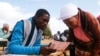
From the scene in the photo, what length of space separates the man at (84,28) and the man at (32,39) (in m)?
→ 0.26

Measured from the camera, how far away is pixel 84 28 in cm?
405

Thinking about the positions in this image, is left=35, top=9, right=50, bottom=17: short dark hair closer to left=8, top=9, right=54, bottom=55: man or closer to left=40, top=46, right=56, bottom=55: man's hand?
left=8, top=9, right=54, bottom=55: man

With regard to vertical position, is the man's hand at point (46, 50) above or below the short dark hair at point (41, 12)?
below

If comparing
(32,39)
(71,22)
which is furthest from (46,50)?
(71,22)

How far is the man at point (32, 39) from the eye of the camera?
370 centimetres

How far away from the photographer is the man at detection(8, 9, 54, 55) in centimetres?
370

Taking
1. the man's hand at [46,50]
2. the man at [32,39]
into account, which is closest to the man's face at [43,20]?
the man at [32,39]

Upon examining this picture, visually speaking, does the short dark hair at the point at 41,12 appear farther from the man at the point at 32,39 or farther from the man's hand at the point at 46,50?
the man's hand at the point at 46,50

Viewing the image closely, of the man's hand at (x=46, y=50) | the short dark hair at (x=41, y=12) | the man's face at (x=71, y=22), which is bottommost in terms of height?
the man's hand at (x=46, y=50)

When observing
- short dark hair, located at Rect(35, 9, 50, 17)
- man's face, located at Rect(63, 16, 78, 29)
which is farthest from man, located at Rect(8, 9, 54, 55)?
man's face, located at Rect(63, 16, 78, 29)

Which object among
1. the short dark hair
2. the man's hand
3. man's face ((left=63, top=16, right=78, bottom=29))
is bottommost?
the man's hand

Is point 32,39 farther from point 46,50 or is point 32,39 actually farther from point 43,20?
point 46,50

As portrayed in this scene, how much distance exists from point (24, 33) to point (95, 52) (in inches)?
37.2

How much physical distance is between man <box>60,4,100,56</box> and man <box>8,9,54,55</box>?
26cm
